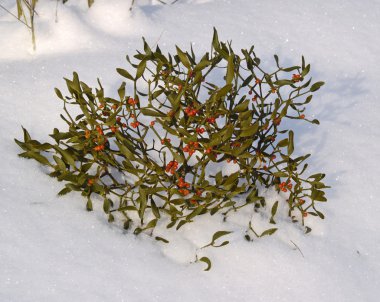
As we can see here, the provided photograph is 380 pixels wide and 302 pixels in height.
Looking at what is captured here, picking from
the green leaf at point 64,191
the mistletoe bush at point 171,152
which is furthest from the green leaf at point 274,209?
the green leaf at point 64,191

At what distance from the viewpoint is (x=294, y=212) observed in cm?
222

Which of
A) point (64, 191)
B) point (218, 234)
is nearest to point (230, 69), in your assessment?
point (218, 234)

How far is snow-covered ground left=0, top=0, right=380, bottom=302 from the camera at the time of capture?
5.98 feet

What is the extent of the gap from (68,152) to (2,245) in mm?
389

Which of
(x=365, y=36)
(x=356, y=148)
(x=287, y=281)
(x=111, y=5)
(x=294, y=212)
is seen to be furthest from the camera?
(x=365, y=36)

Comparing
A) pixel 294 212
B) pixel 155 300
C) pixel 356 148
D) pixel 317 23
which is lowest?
pixel 155 300

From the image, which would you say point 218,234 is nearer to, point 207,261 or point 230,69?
point 207,261

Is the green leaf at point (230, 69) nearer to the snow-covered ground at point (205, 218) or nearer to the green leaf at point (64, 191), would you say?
the snow-covered ground at point (205, 218)

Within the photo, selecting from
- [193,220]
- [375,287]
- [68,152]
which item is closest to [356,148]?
[375,287]

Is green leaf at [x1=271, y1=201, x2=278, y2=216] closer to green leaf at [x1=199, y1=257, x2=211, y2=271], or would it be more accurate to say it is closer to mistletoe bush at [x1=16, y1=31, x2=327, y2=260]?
mistletoe bush at [x1=16, y1=31, x2=327, y2=260]

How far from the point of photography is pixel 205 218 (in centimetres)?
208

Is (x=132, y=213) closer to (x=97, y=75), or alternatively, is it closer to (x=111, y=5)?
(x=97, y=75)

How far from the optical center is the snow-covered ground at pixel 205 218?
71.8 inches

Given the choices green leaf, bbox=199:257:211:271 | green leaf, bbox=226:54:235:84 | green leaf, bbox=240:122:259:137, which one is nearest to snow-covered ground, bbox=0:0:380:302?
green leaf, bbox=199:257:211:271
